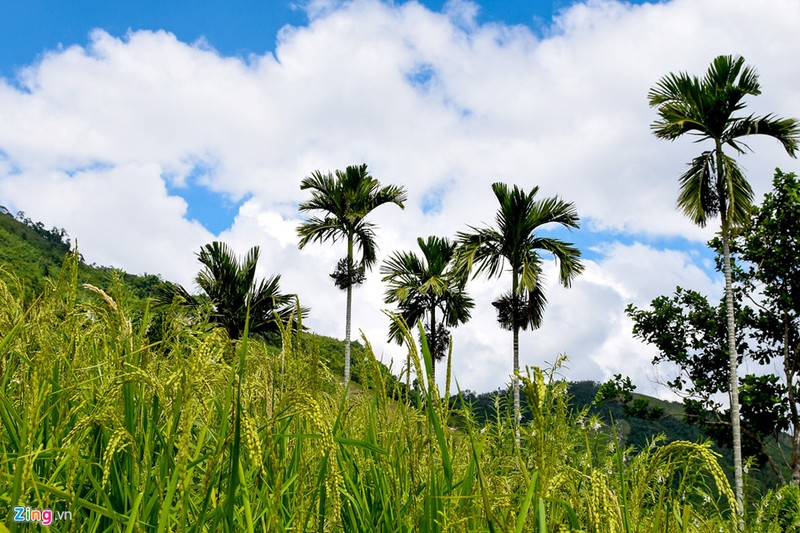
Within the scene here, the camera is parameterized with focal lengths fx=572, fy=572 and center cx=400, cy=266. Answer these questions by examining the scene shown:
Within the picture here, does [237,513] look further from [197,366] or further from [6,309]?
[6,309]

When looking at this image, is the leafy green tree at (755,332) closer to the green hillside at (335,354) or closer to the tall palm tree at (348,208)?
the green hillside at (335,354)

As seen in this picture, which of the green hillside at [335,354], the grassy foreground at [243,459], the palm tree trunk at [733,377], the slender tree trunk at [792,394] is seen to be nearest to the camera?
the grassy foreground at [243,459]

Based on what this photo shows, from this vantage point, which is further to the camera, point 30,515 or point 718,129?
point 718,129

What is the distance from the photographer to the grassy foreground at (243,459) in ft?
2.70

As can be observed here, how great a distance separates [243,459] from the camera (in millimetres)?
1350

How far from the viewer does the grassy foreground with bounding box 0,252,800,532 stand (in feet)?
2.70

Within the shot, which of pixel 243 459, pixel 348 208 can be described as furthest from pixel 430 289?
pixel 243 459

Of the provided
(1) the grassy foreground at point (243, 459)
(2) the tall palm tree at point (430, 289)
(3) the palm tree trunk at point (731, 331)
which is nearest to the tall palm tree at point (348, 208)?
(2) the tall palm tree at point (430, 289)

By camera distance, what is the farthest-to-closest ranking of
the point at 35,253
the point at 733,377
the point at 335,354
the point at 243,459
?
the point at 35,253, the point at 335,354, the point at 733,377, the point at 243,459

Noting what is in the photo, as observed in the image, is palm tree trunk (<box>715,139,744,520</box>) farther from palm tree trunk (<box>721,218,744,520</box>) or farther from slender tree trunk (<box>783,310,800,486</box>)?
slender tree trunk (<box>783,310,800,486</box>)

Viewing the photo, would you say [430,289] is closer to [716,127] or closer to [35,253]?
[716,127]

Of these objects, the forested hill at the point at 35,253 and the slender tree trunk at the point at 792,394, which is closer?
the slender tree trunk at the point at 792,394

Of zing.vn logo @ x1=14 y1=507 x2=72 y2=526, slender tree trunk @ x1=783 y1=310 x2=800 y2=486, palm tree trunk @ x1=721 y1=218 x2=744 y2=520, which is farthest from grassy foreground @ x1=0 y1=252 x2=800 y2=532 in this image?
slender tree trunk @ x1=783 y1=310 x2=800 y2=486

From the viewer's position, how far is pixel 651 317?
755 inches
